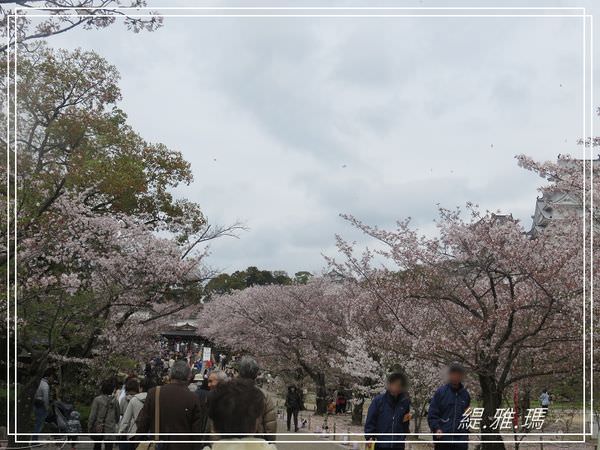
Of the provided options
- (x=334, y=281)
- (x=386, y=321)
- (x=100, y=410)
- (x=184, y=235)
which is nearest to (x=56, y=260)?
(x=184, y=235)

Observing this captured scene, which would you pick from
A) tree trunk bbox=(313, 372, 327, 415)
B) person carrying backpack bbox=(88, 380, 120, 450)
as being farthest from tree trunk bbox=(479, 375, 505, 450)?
tree trunk bbox=(313, 372, 327, 415)

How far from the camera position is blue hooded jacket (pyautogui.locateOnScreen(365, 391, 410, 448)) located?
510 centimetres

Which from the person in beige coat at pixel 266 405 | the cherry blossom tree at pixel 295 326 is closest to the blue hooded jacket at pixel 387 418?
the person in beige coat at pixel 266 405

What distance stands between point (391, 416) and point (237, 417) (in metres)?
2.65

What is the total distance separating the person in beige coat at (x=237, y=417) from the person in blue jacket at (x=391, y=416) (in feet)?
8.06

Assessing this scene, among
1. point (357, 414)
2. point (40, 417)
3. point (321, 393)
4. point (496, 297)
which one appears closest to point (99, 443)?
point (40, 417)

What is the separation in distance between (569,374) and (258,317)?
475 inches

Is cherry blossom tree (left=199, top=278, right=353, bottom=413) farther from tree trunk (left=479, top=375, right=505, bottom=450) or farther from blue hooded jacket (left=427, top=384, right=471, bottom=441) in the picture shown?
blue hooded jacket (left=427, top=384, right=471, bottom=441)

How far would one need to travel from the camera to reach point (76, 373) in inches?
496

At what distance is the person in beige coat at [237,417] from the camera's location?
2676mm

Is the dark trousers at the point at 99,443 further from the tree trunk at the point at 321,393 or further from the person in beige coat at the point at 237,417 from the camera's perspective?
the tree trunk at the point at 321,393

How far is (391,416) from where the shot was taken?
5.12m

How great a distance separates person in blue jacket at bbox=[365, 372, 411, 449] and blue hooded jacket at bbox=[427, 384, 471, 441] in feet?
1.11

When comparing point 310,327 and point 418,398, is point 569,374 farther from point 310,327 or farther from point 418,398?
point 310,327
